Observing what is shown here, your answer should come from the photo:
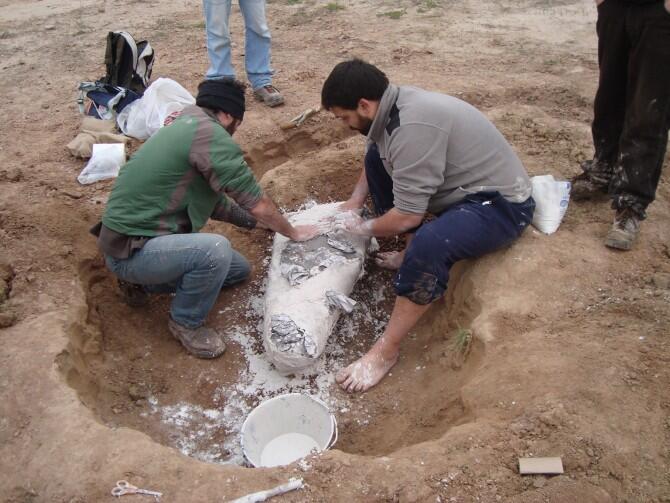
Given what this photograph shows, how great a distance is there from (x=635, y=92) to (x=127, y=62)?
12.3ft

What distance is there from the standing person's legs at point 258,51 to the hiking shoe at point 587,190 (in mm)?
2569

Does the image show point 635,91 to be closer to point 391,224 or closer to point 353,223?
point 391,224

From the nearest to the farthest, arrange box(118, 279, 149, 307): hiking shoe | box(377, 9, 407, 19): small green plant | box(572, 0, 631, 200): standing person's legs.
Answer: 1. box(572, 0, 631, 200): standing person's legs
2. box(118, 279, 149, 307): hiking shoe
3. box(377, 9, 407, 19): small green plant

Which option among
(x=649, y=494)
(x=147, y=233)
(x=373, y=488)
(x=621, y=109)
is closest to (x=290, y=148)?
(x=147, y=233)

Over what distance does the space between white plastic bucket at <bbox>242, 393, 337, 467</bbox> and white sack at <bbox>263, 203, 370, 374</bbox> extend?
0.23m

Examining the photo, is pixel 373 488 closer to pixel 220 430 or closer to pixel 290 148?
pixel 220 430

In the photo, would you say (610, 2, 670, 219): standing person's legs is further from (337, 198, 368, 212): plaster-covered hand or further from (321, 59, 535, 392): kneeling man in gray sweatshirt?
(337, 198, 368, 212): plaster-covered hand

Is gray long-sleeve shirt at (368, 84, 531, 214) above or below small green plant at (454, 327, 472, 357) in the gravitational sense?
above

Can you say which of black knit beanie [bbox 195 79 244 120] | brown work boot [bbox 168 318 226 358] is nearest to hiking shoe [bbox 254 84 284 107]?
black knit beanie [bbox 195 79 244 120]

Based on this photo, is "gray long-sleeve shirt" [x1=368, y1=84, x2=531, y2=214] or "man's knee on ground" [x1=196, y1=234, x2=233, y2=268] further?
"man's knee on ground" [x1=196, y1=234, x2=233, y2=268]

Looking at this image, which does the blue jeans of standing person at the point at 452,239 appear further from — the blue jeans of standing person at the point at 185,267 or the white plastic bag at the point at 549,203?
the blue jeans of standing person at the point at 185,267

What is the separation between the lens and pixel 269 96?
15.8 feet

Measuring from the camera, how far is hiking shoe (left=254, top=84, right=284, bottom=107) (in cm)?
481

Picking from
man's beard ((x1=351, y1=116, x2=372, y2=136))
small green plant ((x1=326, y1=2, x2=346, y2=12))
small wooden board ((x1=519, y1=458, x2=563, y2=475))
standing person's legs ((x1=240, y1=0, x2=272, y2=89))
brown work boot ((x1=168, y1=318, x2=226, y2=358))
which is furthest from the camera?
small green plant ((x1=326, y1=2, x2=346, y2=12))
